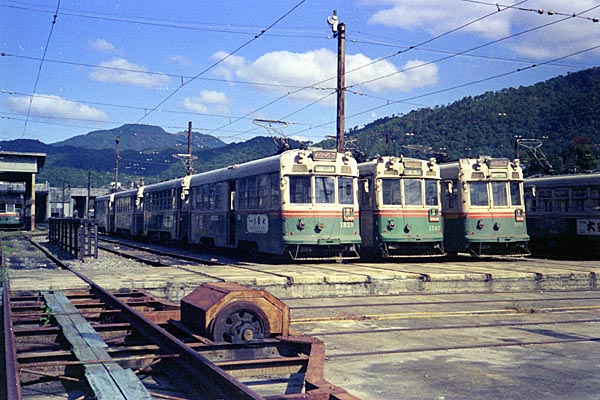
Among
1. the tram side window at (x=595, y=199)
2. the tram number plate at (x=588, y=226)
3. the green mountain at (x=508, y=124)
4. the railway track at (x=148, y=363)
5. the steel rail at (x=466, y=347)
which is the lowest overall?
the steel rail at (x=466, y=347)

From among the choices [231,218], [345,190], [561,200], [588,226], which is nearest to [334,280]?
[345,190]

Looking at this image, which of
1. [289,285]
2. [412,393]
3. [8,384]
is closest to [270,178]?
[289,285]

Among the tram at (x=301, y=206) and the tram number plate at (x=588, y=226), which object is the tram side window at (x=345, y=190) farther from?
the tram number plate at (x=588, y=226)

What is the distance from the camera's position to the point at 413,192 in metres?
18.3

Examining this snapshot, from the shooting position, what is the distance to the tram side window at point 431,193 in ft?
60.5

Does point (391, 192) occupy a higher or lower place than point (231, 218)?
higher

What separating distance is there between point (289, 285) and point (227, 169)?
30.9 feet

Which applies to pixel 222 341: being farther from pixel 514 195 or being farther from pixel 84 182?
pixel 84 182

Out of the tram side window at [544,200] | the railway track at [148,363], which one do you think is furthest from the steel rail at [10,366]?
the tram side window at [544,200]

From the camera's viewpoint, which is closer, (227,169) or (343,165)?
(343,165)

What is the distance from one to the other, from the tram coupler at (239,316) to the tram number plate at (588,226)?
55.4 feet

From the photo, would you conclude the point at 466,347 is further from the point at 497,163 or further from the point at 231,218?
the point at 231,218

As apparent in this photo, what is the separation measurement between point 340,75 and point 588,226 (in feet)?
31.8

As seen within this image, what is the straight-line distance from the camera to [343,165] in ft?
57.1
